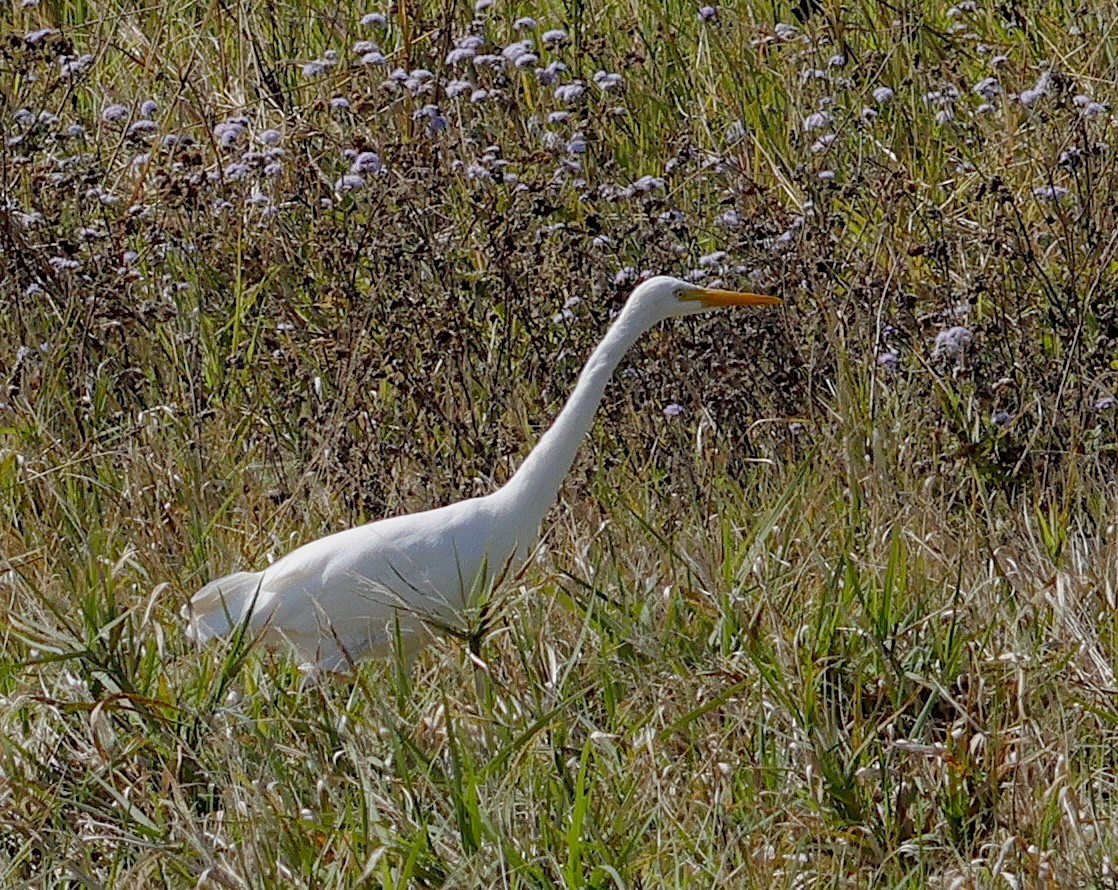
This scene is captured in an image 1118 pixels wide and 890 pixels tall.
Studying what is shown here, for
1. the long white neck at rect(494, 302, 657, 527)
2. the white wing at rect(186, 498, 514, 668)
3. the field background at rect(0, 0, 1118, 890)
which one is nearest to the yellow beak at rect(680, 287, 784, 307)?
the long white neck at rect(494, 302, 657, 527)

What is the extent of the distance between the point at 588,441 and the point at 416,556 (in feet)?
3.19

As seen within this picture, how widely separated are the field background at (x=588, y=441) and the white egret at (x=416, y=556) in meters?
0.14

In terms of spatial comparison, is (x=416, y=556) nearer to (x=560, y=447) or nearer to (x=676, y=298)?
(x=560, y=447)

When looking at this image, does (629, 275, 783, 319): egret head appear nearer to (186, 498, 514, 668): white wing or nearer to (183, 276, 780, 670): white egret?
Result: (183, 276, 780, 670): white egret

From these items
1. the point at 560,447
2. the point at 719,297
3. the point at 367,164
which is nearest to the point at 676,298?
the point at 719,297

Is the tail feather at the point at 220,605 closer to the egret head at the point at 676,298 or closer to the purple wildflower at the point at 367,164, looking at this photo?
the egret head at the point at 676,298

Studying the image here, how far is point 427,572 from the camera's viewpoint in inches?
144

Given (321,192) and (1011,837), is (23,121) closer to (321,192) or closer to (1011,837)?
A: (321,192)

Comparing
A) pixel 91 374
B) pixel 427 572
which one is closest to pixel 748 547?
pixel 427 572

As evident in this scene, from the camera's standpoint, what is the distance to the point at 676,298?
12.6ft

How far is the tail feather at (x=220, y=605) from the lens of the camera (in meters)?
3.34

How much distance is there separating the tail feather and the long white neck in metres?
0.53

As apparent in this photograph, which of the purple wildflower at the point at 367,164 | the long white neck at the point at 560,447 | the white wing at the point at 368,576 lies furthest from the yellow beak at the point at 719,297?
the purple wildflower at the point at 367,164

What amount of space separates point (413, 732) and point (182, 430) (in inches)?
70.6
